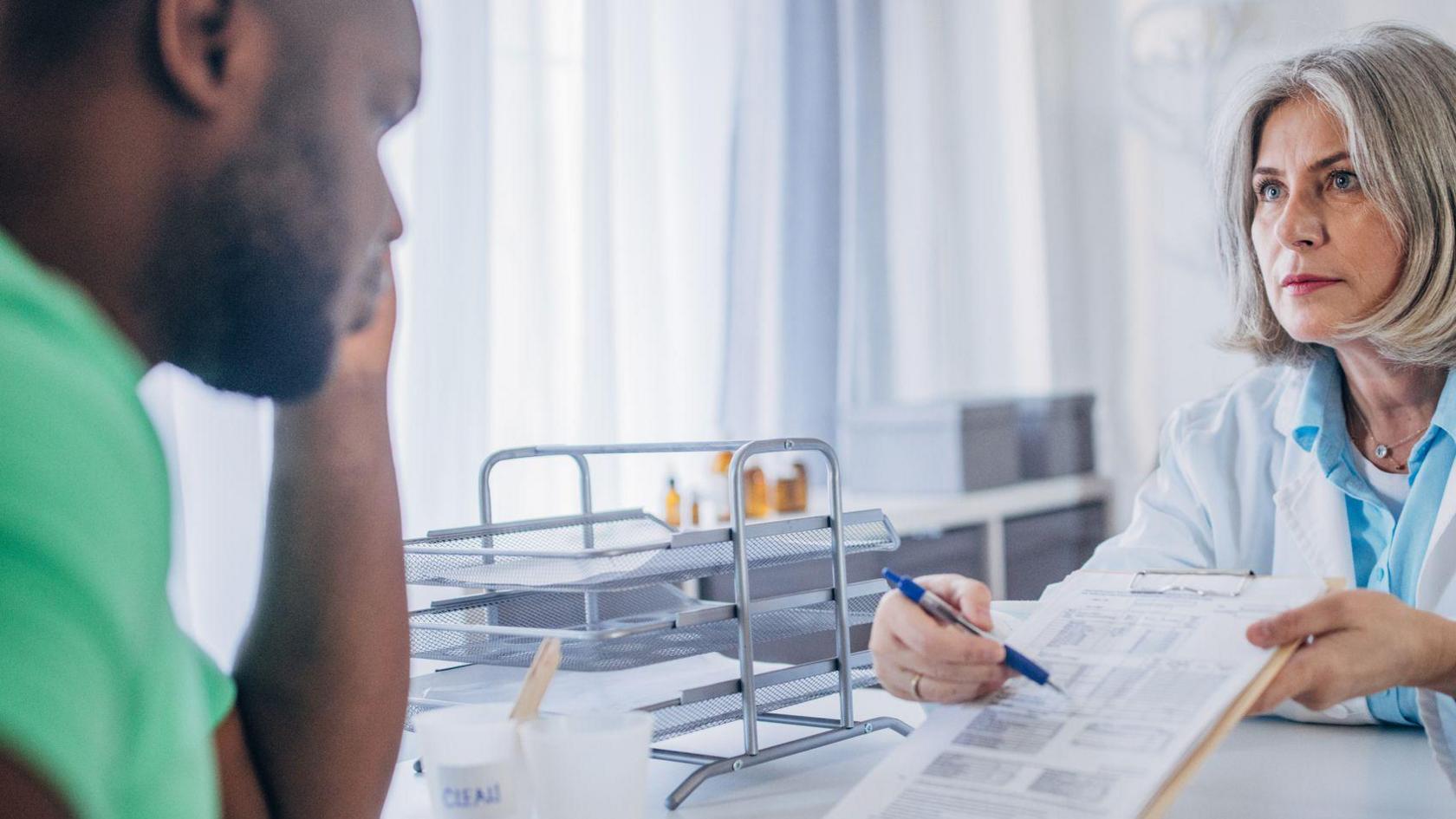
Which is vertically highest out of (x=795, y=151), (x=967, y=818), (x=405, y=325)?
(x=795, y=151)

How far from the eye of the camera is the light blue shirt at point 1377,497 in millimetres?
1336

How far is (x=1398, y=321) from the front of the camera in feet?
4.56

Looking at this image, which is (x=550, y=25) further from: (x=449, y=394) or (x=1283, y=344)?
(x=1283, y=344)

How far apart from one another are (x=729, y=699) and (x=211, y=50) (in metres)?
0.67

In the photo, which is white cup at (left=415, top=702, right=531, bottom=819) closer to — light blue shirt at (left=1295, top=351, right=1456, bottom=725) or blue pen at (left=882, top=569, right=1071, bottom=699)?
blue pen at (left=882, top=569, right=1071, bottom=699)

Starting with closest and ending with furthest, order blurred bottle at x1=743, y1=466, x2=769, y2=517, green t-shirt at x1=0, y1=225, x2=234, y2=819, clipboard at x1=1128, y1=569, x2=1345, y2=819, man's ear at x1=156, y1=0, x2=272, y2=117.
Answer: green t-shirt at x1=0, y1=225, x2=234, y2=819 → man's ear at x1=156, y1=0, x2=272, y2=117 → clipboard at x1=1128, y1=569, x2=1345, y2=819 → blurred bottle at x1=743, y1=466, x2=769, y2=517

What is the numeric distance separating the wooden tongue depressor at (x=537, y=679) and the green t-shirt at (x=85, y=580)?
242mm

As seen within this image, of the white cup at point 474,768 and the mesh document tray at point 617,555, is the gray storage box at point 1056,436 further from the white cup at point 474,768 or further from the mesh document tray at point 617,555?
the white cup at point 474,768

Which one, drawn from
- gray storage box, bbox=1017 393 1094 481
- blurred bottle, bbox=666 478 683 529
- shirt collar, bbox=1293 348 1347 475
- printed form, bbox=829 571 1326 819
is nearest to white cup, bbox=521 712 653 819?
printed form, bbox=829 571 1326 819

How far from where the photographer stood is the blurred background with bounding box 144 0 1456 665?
2.27 metres

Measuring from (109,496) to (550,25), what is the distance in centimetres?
221

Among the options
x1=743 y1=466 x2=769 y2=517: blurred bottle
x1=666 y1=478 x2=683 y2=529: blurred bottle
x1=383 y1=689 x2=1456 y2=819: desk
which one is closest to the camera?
x1=383 y1=689 x2=1456 y2=819: desk

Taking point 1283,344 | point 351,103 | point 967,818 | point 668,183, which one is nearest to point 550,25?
point 668,183

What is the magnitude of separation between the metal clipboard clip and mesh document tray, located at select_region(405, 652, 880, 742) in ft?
0.82
